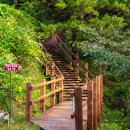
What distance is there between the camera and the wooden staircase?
12.3 metres

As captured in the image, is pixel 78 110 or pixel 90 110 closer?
pixel 78 110

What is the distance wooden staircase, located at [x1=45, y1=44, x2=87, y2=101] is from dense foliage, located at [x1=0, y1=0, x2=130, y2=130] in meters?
1.07

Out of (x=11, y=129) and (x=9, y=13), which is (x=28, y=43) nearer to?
(x=9, y=13)

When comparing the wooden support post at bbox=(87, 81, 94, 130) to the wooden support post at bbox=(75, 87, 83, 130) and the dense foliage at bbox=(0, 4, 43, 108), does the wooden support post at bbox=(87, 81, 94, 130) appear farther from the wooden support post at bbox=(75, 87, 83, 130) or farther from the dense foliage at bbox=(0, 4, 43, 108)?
the dense foliage at bbox=(0, 4, 43, 108)

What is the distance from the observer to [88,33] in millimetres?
12391

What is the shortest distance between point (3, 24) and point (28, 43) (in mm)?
1211

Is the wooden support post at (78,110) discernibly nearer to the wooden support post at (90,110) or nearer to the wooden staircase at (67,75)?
the wooden support post at (90,110)

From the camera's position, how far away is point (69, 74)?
13.6m

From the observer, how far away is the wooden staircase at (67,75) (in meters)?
12.3

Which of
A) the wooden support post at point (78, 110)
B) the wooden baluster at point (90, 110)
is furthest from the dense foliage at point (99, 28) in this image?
the wooden support post at point (78, 110)

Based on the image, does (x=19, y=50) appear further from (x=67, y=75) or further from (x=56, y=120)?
(x=56, y=120)

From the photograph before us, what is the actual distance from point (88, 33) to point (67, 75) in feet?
7.64

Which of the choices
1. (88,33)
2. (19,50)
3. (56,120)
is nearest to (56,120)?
(56,120)

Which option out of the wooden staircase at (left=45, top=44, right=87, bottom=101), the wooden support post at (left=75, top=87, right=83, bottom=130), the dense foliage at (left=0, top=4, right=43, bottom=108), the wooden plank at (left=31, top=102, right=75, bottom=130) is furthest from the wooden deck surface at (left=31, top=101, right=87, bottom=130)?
the wooden staircase at (left=45, top=44, right=87, bottom=101)
